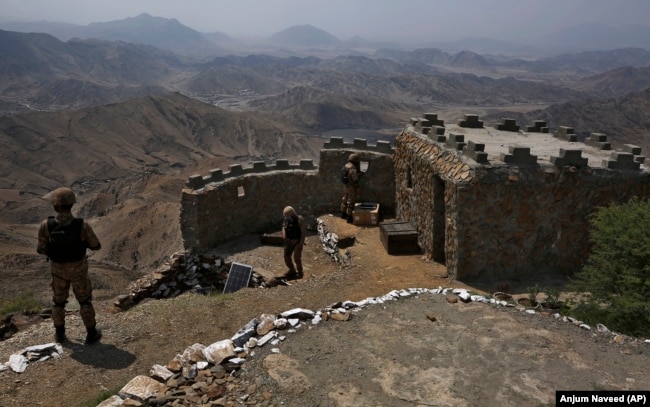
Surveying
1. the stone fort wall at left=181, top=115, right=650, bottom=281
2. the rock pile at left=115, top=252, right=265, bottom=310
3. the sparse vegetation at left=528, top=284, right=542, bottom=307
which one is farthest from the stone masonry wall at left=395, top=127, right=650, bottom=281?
the rock pile at left=115, top=252, right=265, bottom=310

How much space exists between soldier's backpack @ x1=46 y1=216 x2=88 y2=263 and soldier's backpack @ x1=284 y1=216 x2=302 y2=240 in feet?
17.2

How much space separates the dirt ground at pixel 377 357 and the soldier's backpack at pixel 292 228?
2.55 meters

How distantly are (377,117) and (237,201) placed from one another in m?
81.3

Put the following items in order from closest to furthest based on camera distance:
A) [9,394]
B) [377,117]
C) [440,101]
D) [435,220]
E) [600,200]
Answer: [9,394]
[600,200]
[435,220]
[377,117]
[440,101]

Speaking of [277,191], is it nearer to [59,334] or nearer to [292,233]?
[292,233]

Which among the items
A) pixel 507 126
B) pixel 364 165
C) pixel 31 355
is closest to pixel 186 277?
pixel 364 165

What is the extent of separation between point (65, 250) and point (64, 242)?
16cm

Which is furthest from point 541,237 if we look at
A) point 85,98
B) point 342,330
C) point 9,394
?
point 85,98

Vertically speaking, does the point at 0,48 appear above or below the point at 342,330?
above

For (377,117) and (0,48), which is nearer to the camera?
(377,117)

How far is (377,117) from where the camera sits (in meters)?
95.1

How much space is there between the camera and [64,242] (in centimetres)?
808

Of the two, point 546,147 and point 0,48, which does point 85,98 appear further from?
point 546,147

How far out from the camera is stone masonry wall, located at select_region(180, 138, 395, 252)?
631 inches
